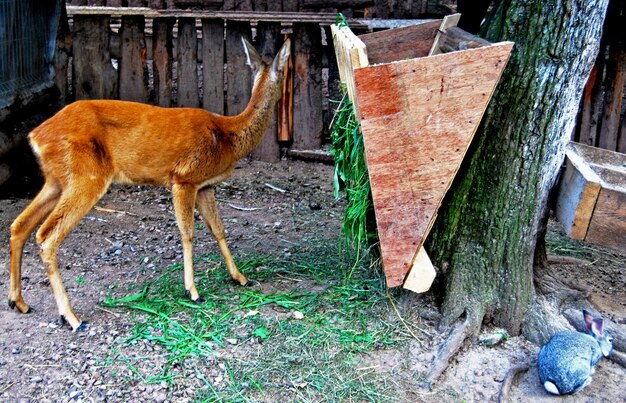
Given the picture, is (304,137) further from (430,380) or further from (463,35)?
(430,380)

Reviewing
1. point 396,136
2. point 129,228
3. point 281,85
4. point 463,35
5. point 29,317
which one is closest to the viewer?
point 396,136

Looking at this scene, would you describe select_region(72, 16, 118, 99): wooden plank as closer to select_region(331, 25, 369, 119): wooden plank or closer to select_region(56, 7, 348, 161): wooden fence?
select_region(56, 7, 348, 161): wooden fence

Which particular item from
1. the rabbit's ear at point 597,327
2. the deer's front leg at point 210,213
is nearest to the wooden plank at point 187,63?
the deer's front leg at point 210,213

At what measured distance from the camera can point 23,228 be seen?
5168 mm

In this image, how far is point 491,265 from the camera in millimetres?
4625

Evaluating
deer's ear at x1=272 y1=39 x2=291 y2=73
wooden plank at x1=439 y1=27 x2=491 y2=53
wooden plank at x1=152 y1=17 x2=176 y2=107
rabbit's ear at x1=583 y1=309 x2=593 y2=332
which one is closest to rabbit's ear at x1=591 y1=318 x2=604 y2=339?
rabbit's ear at x1=583 y1=309 x2=593 y2=332

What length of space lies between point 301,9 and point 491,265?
16.6ft

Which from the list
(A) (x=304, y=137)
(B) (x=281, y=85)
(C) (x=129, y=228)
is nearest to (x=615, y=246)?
(B) (x=281, y=85)

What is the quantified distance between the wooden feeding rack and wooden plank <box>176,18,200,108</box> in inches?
168

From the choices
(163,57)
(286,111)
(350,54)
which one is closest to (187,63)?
(163,57)

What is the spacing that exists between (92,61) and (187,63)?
102 centimetres

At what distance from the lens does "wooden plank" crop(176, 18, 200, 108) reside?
8219mm

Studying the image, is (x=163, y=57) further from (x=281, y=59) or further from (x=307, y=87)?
(x=281, y=59)

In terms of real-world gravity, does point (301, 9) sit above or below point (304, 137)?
above
